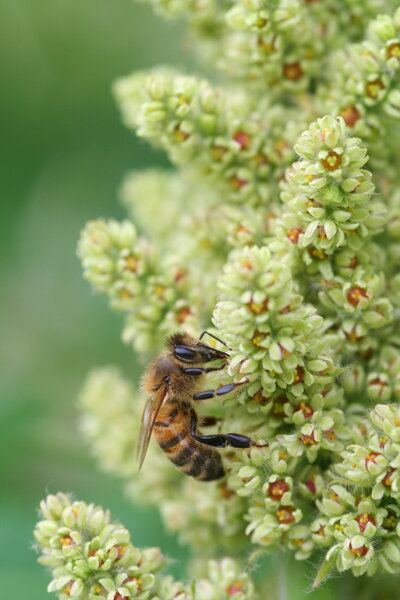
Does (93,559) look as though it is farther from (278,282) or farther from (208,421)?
(278,282)

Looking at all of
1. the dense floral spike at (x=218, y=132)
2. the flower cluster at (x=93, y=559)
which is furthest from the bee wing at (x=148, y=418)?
the dense floral spike at (x=218, y=132)

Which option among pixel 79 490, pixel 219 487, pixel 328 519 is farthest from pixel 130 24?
pixel 328 519

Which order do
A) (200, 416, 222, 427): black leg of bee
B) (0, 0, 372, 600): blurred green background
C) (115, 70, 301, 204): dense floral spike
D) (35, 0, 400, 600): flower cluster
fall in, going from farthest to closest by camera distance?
(0, 0, 372, 600): blurred green background → (200, 416, 222, 427): black leg of bee → (115, 70, 301, 204): dense floral spike → (35, 0, 400, 600): flower cluster

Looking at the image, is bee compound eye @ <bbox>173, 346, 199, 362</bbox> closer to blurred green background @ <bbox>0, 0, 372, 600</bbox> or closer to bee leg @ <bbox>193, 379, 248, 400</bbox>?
bee leg @ <bbox>193, 379, 248, 400</bbox>

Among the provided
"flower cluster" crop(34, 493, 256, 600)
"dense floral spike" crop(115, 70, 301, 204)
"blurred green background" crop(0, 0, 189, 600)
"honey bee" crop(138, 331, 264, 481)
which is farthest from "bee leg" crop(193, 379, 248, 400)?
"blurred green background" crop(0, 0, 189, 600)

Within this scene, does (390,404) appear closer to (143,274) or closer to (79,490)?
(143,274)
